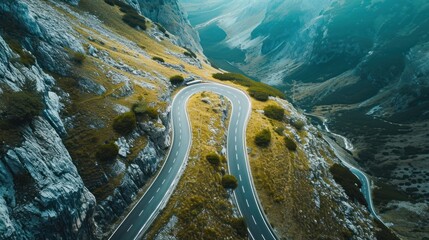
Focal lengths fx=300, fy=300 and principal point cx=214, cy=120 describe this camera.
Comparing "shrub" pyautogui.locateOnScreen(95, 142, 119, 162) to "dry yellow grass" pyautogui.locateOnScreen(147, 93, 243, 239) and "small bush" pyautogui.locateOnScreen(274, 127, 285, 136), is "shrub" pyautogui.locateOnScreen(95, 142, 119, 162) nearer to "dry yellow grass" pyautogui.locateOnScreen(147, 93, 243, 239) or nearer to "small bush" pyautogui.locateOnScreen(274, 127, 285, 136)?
"dry yellow grass" pyautogui.locateOnScreen(147, 93, 243, 239)

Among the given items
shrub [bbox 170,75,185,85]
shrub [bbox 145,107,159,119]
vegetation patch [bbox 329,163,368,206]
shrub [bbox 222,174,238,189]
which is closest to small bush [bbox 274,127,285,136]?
vegetation patch [bbox 329,163,368,206]

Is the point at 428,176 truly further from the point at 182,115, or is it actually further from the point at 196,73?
the point at 182,115

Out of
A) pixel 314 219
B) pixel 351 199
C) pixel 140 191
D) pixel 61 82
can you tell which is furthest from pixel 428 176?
pixel 61 82

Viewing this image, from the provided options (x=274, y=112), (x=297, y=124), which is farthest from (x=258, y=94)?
(x=297, y=124)

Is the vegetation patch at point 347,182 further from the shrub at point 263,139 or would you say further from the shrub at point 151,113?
the shrub at point 151,113

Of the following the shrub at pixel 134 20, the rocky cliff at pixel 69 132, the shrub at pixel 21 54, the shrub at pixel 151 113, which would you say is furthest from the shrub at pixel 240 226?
the shrub at pixel 134 20

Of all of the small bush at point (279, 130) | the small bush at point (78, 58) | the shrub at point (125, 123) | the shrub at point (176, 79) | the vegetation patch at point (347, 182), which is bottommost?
the shrub at point (125, 123)
